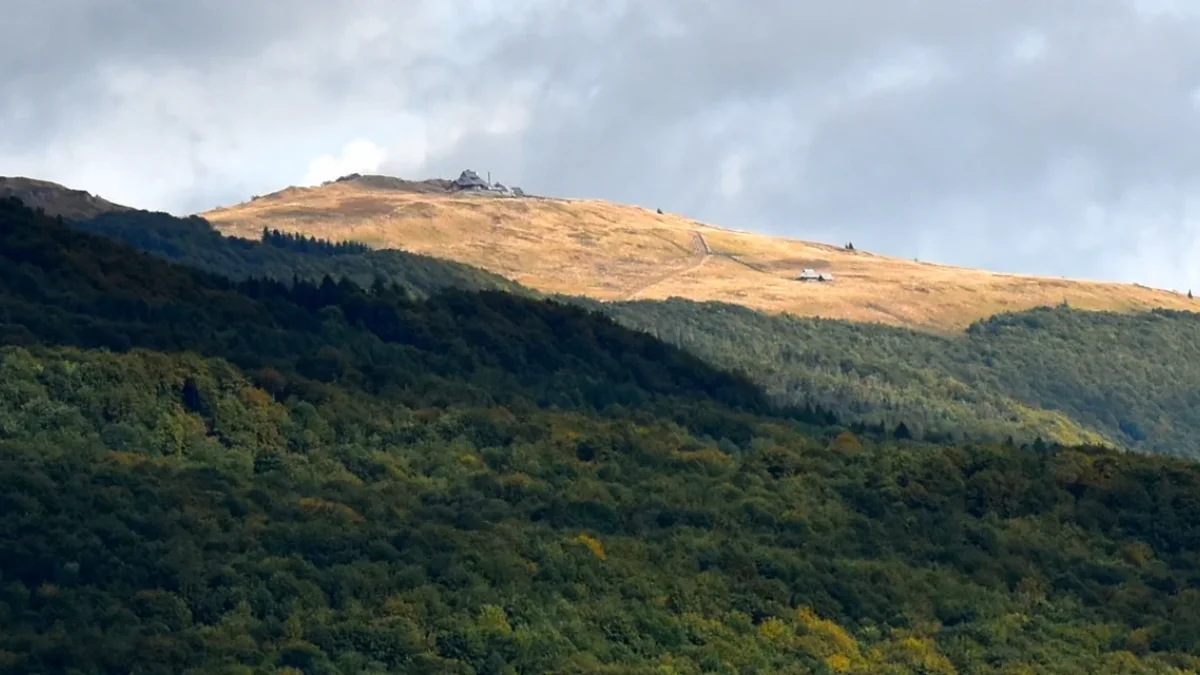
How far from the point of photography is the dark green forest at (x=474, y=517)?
3366 inches

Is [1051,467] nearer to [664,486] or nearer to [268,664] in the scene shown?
[664,486]

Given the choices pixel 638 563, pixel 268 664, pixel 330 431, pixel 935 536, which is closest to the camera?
pixel 268 664

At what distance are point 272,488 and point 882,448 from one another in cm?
2911

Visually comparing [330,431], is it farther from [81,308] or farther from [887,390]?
[887,390]

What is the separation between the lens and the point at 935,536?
105250 mm

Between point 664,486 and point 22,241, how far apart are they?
1407 inches

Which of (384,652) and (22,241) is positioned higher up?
(22,241)

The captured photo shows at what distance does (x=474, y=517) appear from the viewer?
325 ft

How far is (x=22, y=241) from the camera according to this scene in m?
127

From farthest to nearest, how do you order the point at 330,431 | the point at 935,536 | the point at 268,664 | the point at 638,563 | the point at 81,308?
the point at 81,308
the point at 330,431
the point at 935,536
the point at 638,563
the point at 268,664

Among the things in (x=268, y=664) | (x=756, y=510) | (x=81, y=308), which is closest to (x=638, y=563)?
(x=756, y=510)

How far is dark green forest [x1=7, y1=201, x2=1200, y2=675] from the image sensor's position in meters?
85.5

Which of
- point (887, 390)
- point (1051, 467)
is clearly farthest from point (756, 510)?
point (887, 390)

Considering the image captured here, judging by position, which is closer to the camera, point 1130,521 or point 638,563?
point 638,563
